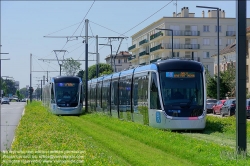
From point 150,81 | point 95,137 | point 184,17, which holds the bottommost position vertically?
point 95,137

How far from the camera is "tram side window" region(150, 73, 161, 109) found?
23222 mm

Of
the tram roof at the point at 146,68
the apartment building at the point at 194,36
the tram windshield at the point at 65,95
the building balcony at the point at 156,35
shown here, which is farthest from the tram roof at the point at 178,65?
the building balcony at the point at 156,35

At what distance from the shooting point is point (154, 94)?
77.0ft

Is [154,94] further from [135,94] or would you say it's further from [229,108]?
[229,108]

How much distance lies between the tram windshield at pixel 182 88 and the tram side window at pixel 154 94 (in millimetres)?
358

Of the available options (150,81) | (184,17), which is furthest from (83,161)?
(184,17)

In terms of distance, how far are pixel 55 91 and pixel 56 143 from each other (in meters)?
27.0

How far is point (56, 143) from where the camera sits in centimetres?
1595

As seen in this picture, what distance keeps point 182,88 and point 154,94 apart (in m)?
1.27

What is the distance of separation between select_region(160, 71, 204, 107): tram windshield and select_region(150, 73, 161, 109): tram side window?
36 centimetres

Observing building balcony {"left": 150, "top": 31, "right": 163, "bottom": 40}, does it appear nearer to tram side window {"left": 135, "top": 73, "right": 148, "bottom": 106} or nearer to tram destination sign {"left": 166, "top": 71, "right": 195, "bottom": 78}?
tram side window {"left": 135, "top": 73, "right": 148, "bottom": 106}

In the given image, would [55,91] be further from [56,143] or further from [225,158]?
[225,158]

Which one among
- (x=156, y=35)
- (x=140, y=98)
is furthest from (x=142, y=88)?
(x=156, y=35)

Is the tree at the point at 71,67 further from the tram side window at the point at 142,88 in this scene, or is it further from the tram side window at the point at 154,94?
the tram side window at the point at 154,94
